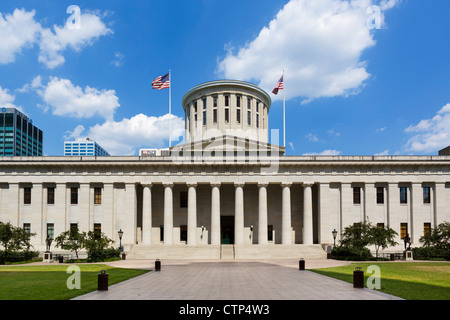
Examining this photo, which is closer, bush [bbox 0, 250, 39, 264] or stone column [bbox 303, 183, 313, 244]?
bush [bbox 0, 250, 39, 264]

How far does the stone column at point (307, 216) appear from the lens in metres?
44.9

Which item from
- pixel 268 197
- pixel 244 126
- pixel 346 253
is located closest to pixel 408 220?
pixel 346 253

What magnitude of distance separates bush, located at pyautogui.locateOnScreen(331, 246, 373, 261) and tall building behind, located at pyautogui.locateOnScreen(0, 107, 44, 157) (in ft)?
559

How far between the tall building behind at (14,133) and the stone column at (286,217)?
528ft

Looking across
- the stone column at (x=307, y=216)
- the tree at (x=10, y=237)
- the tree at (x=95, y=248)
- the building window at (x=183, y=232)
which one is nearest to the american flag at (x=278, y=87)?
the stone column at (x=307, y=216)

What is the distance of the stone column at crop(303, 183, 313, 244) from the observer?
1767 inches

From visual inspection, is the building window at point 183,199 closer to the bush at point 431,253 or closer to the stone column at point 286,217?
the stone column at point 286,217

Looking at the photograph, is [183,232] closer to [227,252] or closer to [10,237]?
[227,252]

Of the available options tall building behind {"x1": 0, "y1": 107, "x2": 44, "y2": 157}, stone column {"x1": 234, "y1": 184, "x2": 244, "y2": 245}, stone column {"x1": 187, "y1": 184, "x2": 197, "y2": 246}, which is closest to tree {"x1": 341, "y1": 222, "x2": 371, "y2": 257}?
stone column {"x1": 234, "y1": 184, "x2": 244, "y2": 245}

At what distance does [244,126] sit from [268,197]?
45.8 ft

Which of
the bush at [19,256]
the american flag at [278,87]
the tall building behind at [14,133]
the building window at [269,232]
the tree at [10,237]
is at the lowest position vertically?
the bush at [19,256]

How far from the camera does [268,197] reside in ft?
164

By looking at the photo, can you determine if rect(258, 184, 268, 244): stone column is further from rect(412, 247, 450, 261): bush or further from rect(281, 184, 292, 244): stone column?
rect(412, 247, 450, 261): bush
